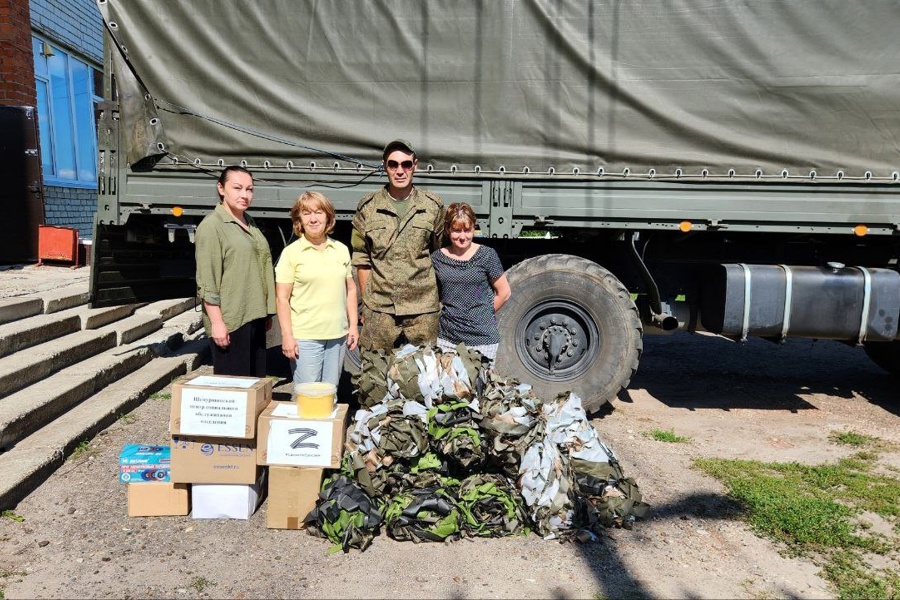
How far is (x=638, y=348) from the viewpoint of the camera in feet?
16.1

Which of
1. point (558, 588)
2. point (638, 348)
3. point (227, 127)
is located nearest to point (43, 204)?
point (227, 127)

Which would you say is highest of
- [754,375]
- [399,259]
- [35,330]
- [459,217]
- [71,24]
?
[71,24]

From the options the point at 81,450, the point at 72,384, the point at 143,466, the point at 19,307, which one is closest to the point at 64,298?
the point at 19,307

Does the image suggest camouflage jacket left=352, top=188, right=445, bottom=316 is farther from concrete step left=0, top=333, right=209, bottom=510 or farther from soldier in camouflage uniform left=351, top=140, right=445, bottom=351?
concrete step left=0, top=333, right=209, bottom=510

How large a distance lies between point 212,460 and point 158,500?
43 centimetres

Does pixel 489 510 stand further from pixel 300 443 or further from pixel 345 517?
pixel 300 443

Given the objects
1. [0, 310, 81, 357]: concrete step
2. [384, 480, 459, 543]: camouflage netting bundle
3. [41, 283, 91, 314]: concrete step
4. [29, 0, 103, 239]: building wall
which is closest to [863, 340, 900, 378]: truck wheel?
[384, 480, 459, 543]: camouflage netting bundle

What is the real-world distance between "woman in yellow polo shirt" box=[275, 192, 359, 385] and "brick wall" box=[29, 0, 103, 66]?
7570 mm

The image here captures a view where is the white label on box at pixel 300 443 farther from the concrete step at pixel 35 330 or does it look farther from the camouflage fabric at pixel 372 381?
the concrete step at pixel 35 330

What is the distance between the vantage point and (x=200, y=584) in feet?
9.18

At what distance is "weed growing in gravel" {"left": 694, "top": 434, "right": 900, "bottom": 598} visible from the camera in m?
2.98

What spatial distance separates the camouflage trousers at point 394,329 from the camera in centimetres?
396

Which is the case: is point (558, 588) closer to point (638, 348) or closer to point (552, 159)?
point (638, 348)

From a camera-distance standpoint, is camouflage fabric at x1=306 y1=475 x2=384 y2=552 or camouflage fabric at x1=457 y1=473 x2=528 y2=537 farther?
camouflage fabric at x1=457 y1=473 x2=528 y2=537
